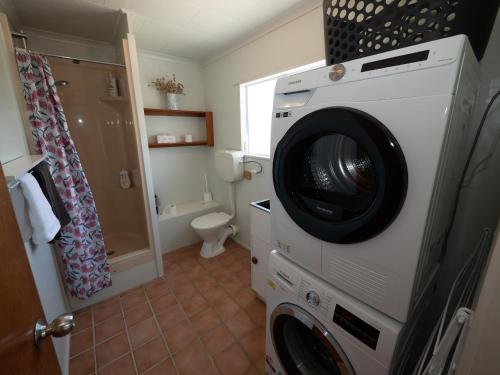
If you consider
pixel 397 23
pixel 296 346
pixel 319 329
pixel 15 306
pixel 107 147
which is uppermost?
pixel 397 23

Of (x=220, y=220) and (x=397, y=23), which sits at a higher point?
(x=397, y=23)

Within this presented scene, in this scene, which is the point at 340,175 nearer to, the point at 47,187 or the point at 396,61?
the point at 396,61

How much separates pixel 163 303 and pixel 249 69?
2259 millimetres

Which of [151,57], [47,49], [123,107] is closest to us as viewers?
[47,49]

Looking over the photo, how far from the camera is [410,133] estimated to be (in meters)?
0.55

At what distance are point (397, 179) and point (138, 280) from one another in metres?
2.20

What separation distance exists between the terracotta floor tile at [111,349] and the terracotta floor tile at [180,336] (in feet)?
0.89

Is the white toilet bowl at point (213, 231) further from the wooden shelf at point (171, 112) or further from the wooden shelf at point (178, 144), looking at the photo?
the wooden shelf at point (171, 112)

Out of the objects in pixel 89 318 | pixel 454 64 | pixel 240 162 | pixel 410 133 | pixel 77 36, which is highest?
pixel 77 36

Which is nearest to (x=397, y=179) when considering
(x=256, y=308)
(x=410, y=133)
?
(x=410, y=133)

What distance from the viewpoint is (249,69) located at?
210 cm

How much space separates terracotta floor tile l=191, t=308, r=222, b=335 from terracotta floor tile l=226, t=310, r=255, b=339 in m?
0.10

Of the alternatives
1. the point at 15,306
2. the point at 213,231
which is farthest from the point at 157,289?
the point at 15,306

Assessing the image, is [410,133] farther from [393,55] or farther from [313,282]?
[313,282]
